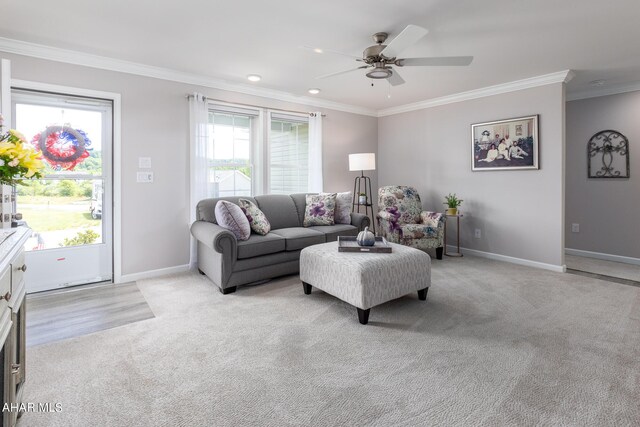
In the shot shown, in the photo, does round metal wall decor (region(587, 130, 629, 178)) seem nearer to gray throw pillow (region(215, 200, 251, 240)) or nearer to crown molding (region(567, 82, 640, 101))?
crown molding (region(567, 82, 640, 101))

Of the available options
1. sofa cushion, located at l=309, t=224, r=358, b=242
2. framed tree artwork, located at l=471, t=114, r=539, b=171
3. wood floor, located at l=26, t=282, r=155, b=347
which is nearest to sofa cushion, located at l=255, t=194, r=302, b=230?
sofa cushion, located at l=309, t=224, r=358, b=242

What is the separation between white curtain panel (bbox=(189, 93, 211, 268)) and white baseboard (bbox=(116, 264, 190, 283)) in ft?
0.41

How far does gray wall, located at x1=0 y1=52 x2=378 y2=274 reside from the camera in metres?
3.63

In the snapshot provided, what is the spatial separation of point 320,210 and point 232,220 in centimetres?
142

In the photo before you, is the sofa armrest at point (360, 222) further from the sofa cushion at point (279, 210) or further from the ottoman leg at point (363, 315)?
the ottoman leg at point (363, 315)

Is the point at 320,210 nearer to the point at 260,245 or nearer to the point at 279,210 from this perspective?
the point at 279,210

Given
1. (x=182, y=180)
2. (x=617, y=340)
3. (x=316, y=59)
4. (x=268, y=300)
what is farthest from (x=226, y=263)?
(x=617, y=340)

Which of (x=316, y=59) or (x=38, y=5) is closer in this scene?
(x=38, y=5)

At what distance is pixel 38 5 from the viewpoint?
96.5 inches

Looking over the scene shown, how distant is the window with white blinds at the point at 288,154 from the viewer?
4.96 m

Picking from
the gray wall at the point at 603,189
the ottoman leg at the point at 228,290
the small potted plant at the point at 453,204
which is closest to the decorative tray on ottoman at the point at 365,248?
the ottoman leg at the point at 228,290

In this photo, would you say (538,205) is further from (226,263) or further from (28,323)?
(28,323)

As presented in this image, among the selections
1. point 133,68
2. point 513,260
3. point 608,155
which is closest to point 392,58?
point 133,68

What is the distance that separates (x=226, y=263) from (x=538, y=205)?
12.6ft
